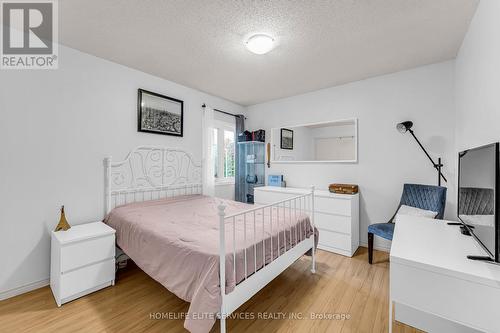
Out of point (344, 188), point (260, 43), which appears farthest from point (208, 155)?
point (344, 188)

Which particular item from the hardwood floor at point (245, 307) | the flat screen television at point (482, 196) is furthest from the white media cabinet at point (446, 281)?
the hardwood floor at point (245, 307)

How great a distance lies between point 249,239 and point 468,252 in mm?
1396

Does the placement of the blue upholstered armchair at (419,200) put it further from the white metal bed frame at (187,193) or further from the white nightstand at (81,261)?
the white nightstand at (81,261)

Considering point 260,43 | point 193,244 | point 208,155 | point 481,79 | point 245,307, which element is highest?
point 260,43

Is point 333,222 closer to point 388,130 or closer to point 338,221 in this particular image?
point 338,221

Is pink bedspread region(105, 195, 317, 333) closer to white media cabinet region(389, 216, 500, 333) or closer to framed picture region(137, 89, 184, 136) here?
white media cabinet region(389, 216, 500, 333)

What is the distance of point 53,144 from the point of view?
2.30 meters

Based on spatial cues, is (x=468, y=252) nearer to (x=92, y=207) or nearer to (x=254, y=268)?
(x=254, y=268)

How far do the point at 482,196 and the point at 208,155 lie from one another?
11.0 ft

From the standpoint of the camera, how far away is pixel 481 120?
1.66 meters

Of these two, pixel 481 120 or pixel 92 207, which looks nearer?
pixel 481 120

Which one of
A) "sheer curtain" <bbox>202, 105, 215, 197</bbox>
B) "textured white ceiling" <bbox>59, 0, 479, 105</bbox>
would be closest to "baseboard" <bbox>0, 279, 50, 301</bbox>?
"sheer curtain" <bbox>202, 105, 215, 197</bbox>

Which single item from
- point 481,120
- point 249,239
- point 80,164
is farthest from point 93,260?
point 481,120

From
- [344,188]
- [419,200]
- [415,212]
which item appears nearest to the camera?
[415,212]
